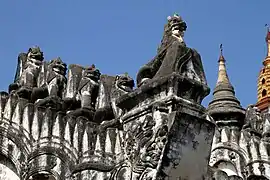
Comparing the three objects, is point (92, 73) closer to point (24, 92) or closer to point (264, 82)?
point (24, 92)

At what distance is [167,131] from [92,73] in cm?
611

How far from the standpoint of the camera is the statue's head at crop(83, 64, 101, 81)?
13594 mm

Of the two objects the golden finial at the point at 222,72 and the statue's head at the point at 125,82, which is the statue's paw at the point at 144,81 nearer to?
the statue's head at the point at 125,82

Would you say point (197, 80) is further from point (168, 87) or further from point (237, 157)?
point (237, 157)

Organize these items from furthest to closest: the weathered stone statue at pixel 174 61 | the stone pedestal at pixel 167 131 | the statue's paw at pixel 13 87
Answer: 1. the statue's paw at pixel 13 87
2. the weathered stone statue at pixel 174 61
3. the stone pedestal at pixel 167 131

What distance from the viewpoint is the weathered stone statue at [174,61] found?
28.0 ft

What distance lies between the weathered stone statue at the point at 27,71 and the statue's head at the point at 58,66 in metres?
0.47

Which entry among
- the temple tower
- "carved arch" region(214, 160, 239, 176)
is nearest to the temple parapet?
the temple tower

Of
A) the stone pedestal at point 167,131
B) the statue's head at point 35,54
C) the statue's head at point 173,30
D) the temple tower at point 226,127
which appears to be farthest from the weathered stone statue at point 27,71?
the stone pedestal at point 167,131

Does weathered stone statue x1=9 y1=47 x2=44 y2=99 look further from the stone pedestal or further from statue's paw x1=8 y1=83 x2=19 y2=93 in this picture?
the stone pedestal

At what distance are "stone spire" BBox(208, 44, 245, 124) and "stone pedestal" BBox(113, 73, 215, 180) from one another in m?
10.2

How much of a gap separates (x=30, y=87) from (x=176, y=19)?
15.1ft

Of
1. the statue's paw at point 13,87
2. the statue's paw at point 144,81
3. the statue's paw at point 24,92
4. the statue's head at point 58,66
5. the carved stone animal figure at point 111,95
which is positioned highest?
the statue's head at point 58,66

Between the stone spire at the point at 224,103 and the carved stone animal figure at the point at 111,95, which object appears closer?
the carved stone animal figure at the point at 111,95
